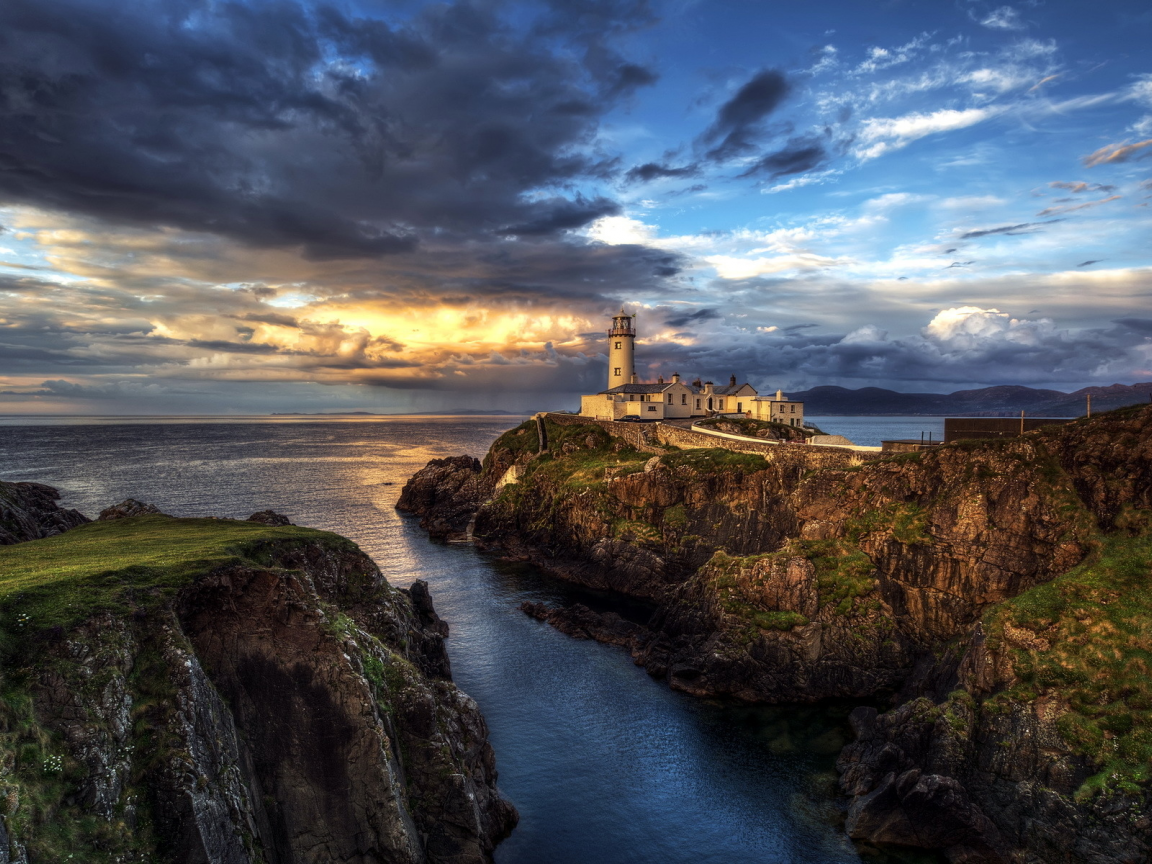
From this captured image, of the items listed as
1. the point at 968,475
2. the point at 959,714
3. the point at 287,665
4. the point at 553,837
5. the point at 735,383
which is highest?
the point at 735,383

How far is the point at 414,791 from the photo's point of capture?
78.4 feet

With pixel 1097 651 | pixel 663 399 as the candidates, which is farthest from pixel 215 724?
pixel 663 399

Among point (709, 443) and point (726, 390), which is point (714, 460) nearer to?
point (709, 443)

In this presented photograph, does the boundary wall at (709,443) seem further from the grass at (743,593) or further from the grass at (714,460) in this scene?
the grass at (743,593)

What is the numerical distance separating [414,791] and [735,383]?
309 ft

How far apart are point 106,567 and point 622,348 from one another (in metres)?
91.8

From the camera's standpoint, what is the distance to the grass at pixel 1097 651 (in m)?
26.1

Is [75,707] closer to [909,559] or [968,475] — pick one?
[909,559]

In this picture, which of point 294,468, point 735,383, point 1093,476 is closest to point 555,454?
point 735,383

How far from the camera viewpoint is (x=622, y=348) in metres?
109

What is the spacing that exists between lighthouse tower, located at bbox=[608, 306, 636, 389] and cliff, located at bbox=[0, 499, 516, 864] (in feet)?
270

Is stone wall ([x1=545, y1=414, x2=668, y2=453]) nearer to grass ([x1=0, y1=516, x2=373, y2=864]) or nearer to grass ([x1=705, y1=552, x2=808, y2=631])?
grass ([x1=705, y1=552, x2=808, y2=631])

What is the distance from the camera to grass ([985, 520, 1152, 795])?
85.7 feet

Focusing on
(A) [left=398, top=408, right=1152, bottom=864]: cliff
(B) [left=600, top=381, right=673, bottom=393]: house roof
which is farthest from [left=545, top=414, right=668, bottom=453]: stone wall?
(A) [left=398, top=408, right=1152, bottom=864]: cliff
